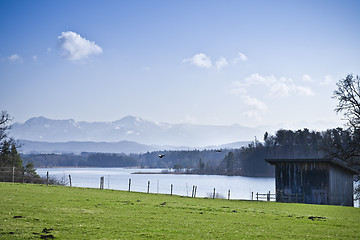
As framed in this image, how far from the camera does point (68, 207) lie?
26484 millimetres

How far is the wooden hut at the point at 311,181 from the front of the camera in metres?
47.3

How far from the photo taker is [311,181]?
158 ft

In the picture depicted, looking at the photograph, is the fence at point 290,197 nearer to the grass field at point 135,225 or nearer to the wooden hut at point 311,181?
the wooden hut at point 311,181

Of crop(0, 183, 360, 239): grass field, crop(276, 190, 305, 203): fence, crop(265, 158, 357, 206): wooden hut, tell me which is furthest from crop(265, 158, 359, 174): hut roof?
crop(0, 183, 360, 239): grass field

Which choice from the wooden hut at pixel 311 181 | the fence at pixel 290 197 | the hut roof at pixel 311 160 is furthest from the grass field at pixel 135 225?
the fence at pixel 290 197

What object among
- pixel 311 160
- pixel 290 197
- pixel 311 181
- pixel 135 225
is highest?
pixel 311 160

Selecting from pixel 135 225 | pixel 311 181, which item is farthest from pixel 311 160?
pixel 135 225

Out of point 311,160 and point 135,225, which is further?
point 311,160

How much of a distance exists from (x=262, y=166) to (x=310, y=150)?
3258cm

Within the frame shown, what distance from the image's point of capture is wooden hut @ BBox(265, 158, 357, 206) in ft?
155

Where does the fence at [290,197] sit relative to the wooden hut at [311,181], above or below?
below

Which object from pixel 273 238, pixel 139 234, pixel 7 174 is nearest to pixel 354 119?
pixel 273 238

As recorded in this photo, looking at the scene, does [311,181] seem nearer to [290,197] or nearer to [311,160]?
[311,160]

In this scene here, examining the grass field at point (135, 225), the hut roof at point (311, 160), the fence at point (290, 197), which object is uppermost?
the hut roof at point (311, 160)
